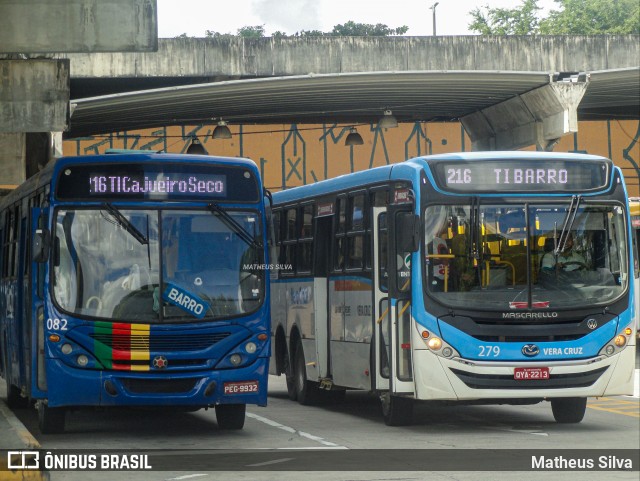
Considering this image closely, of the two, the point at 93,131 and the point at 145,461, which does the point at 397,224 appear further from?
the point at 93,131


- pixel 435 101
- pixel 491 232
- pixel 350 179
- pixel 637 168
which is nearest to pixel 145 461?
pixel 491 232

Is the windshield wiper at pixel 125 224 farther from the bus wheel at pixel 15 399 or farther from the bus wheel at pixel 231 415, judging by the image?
the bus wheel at pixel 15 399

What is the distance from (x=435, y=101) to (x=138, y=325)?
2237 cm

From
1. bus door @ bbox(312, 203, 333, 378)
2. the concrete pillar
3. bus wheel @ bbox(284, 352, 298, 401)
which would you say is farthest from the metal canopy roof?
bus door @ bbox(312, 203, 333, 378)

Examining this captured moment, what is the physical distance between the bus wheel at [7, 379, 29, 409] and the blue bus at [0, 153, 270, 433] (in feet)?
13.2

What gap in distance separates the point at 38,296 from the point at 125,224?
1238 millimetres

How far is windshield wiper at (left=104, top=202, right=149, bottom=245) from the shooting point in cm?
1491

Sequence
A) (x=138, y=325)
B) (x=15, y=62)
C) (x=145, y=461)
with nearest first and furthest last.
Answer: (x=145, y=461)
(x=138, y=325)
(x=15, y=62)

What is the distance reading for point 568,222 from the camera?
51.8 ft

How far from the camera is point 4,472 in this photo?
10.6m

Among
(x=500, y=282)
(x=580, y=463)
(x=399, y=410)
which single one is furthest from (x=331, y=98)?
(x=580, y=463)

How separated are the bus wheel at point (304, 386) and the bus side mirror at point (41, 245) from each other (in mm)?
6057

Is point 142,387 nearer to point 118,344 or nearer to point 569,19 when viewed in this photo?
point 118,344

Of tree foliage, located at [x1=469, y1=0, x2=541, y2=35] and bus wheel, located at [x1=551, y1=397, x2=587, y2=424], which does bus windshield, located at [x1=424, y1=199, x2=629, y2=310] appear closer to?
bus wheel, located at [x1=551, y1=397, x2=587, y2=424]
